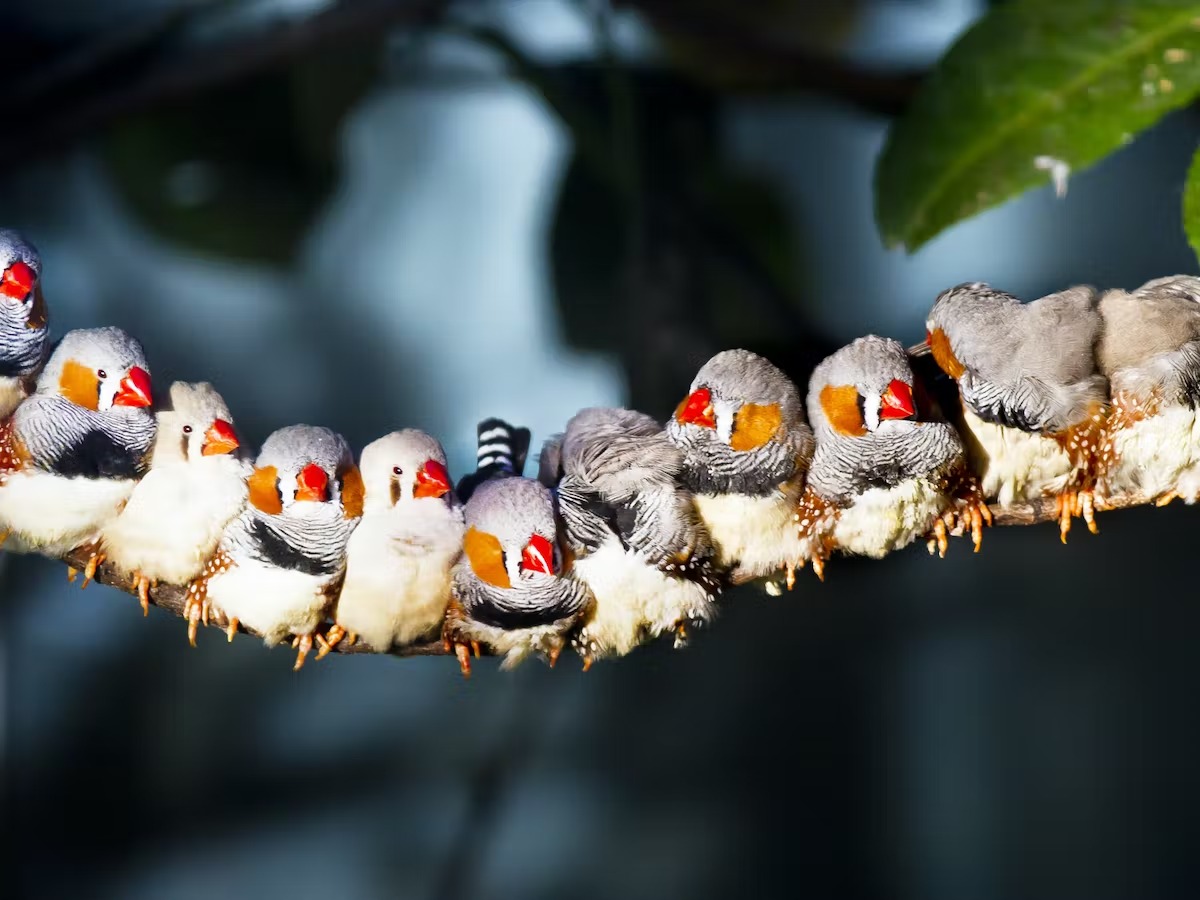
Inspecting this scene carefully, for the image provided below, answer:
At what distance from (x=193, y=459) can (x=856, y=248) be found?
106cm

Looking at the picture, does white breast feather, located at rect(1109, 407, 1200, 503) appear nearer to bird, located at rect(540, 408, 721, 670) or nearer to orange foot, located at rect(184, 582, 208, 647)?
bird, located at rect(540, 408, 721, 670)

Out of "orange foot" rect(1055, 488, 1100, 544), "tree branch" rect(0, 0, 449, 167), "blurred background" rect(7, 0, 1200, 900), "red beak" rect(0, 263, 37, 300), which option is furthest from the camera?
"blurred background" rect(7, 0, 1200, 900)

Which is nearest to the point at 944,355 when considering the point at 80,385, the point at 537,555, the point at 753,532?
the point at 753,532

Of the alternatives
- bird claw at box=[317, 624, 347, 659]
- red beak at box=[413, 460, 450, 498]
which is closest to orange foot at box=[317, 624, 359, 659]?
bird claw at box=[317, 624, 347, 659]

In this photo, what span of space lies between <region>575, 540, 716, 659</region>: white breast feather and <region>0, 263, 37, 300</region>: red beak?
12.9 inches

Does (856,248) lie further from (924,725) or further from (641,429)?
(641,429)

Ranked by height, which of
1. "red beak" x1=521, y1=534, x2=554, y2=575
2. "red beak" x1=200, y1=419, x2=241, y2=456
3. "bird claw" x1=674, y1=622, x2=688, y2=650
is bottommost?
"bird claw" x1=674, y1=622, x2=688, y2=650

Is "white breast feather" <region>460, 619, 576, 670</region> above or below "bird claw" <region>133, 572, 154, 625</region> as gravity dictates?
below

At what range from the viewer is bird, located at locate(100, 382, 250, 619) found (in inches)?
22.7

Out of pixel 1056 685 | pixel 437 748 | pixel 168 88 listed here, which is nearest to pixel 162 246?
pixel 168 88

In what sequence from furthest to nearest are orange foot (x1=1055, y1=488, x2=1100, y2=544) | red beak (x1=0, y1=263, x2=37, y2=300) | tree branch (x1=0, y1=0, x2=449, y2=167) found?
tree branch (x1=0, y1=0, x2=449, y2=167)
orange foot (x1=1055, y1=488, x2=1100, y2=544)
red beak (x1=0, y1=263, x2=37, y2=300)

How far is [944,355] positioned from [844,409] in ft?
0.26

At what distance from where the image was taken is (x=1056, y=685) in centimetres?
140

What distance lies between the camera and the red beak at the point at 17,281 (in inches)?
20.6
